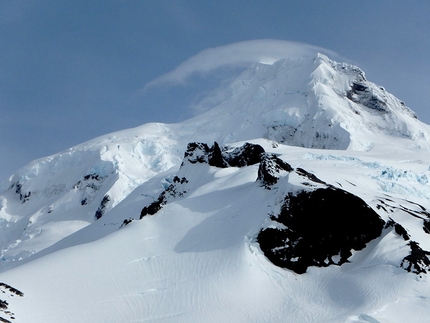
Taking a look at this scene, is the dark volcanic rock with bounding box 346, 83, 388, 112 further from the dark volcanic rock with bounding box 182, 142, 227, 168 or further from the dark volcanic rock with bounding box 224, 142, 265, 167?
the dark volcanic rock with bounding box 182, 142, 227, 168

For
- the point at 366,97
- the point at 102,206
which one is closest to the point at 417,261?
the point at 102,206

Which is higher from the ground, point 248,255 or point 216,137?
point 216,137

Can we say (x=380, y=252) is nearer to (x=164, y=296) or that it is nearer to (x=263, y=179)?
(x=263, y=179)

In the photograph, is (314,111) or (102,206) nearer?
(102,206)

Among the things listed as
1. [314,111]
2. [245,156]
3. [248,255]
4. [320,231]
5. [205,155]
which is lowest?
[248,255]

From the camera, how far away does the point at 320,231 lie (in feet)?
102

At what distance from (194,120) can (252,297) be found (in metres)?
102

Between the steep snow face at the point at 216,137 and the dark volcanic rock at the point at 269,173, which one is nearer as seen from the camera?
the dark volcanic rock at the point at 269,173

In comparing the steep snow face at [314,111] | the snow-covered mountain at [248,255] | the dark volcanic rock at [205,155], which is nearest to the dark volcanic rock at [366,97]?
the steep snow face at [314,111]

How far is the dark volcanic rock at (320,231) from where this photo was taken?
30031 mm

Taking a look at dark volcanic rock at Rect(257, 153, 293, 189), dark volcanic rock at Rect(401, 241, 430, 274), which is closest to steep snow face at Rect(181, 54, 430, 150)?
dark volcanic rock at Rect(257, 153, 293, 189)

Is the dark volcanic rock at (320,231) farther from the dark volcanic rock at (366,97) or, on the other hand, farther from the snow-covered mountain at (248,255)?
the dark volcanic rock at (366,97)

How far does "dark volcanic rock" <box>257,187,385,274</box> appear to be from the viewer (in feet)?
98.5

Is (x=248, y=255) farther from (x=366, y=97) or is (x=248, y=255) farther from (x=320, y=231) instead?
Result: (x=366, y=97)
